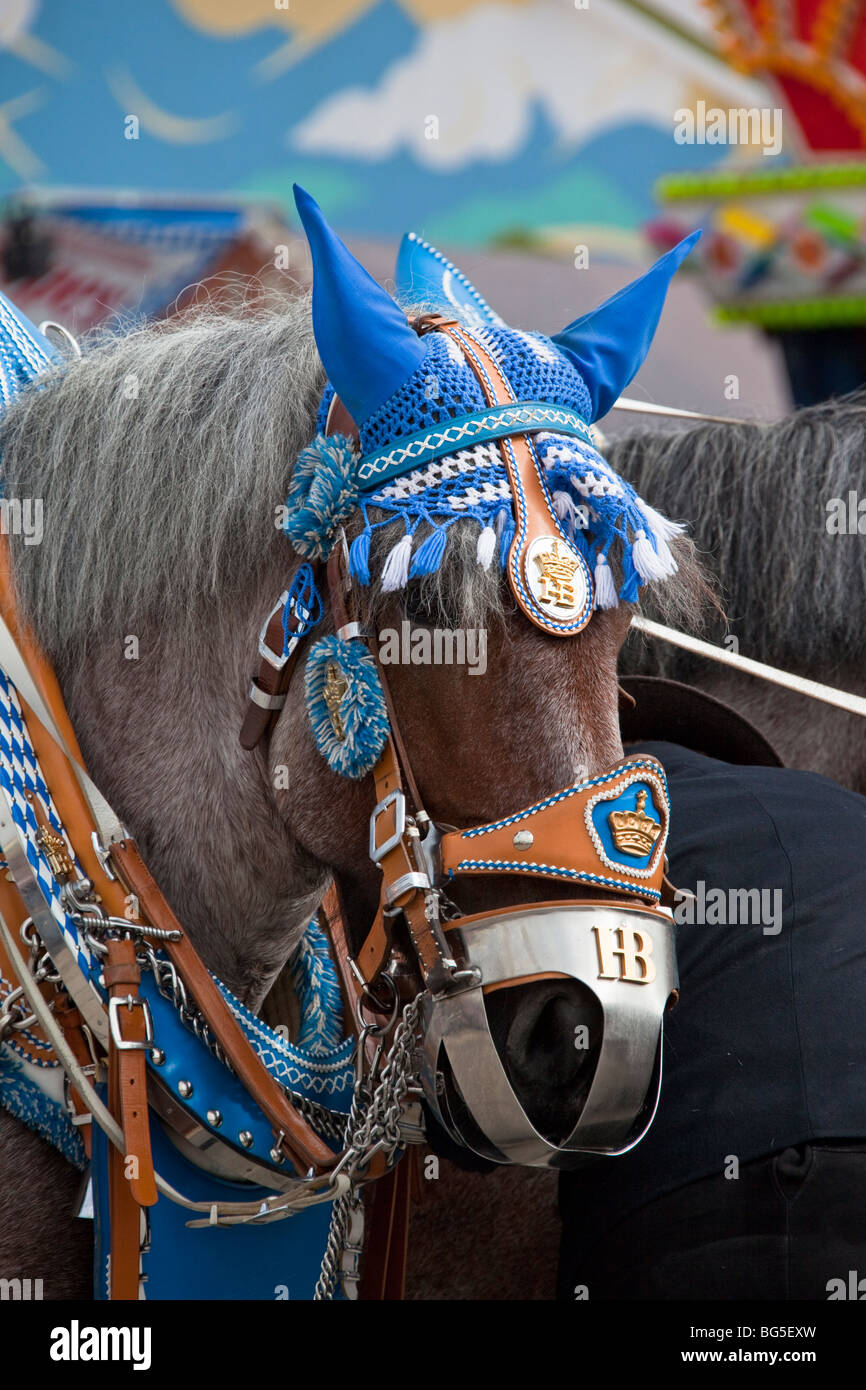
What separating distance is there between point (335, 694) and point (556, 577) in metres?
0.31

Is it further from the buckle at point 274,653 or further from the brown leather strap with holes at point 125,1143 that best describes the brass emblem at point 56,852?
the buckle at point 274,653

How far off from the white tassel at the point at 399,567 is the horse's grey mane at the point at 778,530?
1.28 m

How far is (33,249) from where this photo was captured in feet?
22.2

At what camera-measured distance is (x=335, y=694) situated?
5.46 feet

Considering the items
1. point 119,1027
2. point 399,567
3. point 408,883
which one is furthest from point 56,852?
point 399,567

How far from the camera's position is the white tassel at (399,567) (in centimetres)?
158

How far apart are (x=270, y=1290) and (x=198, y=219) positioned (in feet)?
19.4

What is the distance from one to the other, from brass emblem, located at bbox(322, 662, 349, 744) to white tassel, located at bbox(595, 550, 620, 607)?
1.09 ft

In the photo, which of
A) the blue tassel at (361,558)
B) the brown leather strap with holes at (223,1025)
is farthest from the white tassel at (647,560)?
the brown leather strap with holes at (223,1025)

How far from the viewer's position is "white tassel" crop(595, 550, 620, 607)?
167 centimetres

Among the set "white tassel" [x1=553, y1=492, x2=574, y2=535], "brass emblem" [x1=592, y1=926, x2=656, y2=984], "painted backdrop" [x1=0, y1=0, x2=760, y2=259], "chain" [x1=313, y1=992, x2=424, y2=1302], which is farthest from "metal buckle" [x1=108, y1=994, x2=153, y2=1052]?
"painted backdrop" [x1=0, y1=0, x2=760, y2=259]

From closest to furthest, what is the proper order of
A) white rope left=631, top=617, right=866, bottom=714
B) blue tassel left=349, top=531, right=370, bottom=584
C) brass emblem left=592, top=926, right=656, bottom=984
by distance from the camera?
brass emblem left=592, top=926, right=656, bottom=984
blue tassel left=349, top=531, right=370, bottom=584
white rope left=631, top=617, right=866, bottom=714

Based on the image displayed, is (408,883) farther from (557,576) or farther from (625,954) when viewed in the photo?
(557,576)

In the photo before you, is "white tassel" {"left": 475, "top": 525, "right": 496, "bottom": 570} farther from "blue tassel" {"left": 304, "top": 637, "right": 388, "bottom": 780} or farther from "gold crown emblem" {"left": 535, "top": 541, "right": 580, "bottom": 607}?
"blue tassel" {"left": 304, "top": 637, "right": 388, "bottom": 780}
